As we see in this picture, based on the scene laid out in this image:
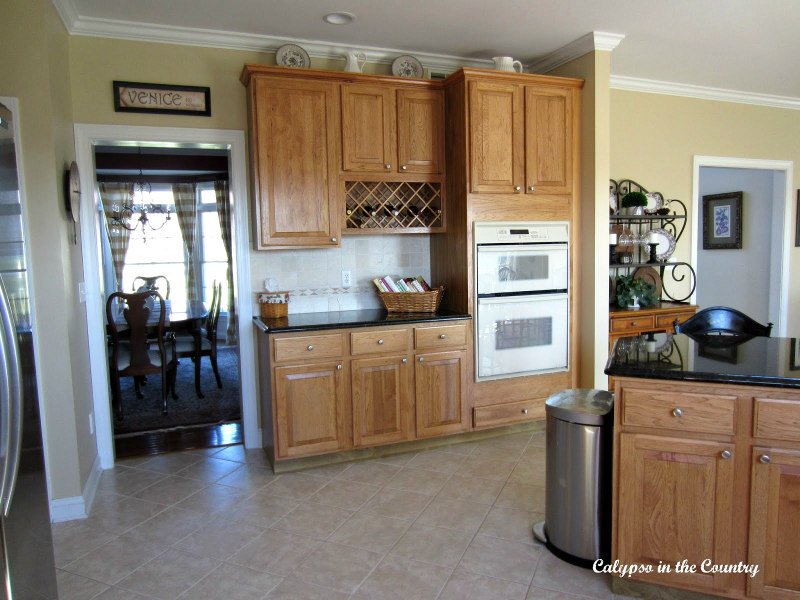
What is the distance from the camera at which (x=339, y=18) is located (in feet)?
11.0

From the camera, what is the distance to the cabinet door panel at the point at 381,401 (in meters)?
3.47

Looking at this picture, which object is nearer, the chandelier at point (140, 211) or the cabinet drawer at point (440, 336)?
the cabinet drawer at point (440, 336)

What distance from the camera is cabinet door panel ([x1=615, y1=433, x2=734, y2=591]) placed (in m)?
1.96

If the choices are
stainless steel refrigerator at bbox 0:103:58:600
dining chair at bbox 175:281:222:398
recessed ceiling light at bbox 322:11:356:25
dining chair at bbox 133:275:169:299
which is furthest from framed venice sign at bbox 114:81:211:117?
dining chair at bbox 133:275:169:299

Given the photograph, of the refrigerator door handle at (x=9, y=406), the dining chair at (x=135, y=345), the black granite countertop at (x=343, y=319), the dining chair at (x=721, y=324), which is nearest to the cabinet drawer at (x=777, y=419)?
the dining chair at (x=721, y=324)

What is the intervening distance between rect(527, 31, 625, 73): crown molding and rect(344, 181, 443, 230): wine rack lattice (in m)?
1.32

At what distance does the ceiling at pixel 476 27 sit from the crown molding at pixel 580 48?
2cm

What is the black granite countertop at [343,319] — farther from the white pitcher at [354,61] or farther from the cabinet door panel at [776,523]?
the cabinet door panel at [776,523]

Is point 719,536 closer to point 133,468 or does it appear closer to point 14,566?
point 14,566

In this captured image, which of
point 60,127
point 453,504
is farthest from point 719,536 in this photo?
point 60,127

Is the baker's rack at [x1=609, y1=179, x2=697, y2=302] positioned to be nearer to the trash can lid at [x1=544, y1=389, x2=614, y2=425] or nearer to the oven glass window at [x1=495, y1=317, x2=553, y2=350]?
the oven glass window at [x1=495, y1=317, x2=553, y2=350]

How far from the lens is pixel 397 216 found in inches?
153

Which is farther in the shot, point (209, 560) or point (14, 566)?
point (209, 560)

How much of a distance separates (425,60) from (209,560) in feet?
11.2
